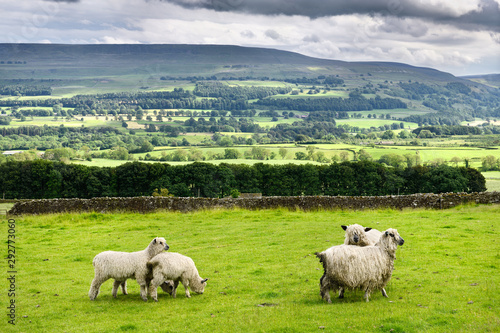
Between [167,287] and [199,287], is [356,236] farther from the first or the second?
[167,287]

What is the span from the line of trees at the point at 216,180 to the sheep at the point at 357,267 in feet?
170

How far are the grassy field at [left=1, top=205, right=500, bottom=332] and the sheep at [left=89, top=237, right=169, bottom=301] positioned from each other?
1.49ft

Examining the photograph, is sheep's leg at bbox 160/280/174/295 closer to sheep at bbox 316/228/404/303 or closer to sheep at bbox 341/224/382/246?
sheep at bbox 316/228/404/303

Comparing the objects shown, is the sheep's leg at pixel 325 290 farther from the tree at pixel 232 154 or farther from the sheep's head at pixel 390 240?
the tree at pixel 232 154

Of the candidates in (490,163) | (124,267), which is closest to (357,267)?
(124,267)

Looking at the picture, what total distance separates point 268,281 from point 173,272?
2841 millimetres

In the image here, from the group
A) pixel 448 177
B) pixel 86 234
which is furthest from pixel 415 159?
pixel 86 234

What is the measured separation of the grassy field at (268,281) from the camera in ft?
32.6

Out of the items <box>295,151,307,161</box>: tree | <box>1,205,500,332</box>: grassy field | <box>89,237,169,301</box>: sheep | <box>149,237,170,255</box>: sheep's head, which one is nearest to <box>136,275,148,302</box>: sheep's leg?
<box>89,237,169,301</box>: sheep

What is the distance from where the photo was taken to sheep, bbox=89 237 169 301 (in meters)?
12.3

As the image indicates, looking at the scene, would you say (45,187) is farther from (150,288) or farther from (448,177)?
(150,288)

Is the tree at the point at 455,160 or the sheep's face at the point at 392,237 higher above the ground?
the sheep's face at the point at 392,237

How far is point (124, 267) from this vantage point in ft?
40.2

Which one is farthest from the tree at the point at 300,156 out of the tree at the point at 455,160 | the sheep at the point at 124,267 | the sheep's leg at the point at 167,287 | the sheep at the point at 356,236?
the sheep at the point at 124,267
